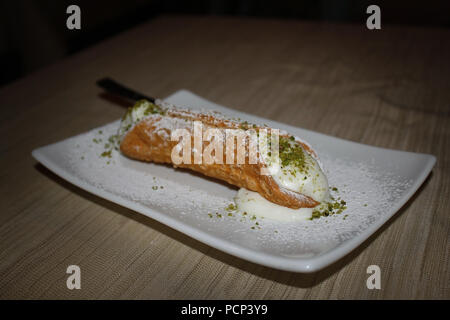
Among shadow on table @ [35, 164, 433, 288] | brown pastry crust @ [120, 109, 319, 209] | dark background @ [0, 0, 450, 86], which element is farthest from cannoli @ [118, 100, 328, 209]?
dark background @ [0, 0, 450, 86]

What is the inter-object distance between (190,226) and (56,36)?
2.77 meters

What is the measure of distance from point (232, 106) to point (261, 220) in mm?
958

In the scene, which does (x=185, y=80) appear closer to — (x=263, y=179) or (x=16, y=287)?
(x=263, y=179)

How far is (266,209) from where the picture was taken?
1143 millimetres

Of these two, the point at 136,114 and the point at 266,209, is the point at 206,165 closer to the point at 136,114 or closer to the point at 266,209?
the point at 266,209

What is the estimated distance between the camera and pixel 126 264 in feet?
3.47

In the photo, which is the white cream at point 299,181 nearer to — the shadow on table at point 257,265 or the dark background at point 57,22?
the shadow on table at point 257,265

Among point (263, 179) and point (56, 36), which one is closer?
point (263, 179)

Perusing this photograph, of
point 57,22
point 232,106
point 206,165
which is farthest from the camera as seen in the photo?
point 57,22

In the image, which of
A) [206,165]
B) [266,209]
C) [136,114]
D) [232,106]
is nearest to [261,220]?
[266,209]

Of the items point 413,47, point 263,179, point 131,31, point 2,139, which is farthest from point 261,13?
point 263,179

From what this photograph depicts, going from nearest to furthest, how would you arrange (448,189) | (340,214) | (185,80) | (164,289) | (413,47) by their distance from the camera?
(164,289)
(340,214)
(448,189)
(185,80)
(413,47)

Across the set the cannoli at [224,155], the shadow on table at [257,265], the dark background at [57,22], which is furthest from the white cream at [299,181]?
the dark background at [57,22]

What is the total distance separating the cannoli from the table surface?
0.69 ft
